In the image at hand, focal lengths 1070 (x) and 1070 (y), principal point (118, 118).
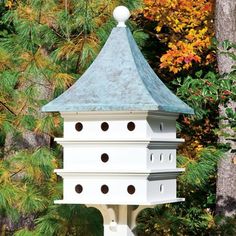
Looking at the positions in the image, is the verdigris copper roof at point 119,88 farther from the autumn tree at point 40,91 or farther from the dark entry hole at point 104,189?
the autumn tree at point 40,91

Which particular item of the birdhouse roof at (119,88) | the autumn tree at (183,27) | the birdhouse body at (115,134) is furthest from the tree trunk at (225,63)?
the birdhouse body at (115,134)

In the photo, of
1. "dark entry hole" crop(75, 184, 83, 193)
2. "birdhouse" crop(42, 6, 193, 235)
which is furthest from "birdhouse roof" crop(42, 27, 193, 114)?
"dark entry hole" crop(75, 184, 83, 193)

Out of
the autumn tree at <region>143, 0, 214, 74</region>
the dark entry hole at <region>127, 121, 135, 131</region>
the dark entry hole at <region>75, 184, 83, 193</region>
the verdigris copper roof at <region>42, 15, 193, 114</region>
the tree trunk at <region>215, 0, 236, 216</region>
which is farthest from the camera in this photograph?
the autumn tree at <region>143, 0, 214, 74</region>

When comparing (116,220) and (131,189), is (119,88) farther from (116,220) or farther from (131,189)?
(116,220)

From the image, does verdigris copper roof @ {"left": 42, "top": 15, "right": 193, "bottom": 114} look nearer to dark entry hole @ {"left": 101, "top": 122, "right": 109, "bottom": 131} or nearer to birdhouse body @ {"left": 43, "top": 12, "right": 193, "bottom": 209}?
birdhouse body @ {"left": 43, "top": 12, "right": 193, "bottom": 209}

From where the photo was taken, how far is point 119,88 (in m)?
6.90

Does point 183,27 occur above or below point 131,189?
above

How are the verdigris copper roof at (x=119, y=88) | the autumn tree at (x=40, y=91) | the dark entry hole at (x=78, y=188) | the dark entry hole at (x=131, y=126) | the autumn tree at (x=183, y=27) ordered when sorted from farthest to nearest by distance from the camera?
the autumn tree at (x=183, y=27), the autumn tree at (x=40, y=91), the dark entry hole at (x=78, y=188), the dark entry hole at (x=131, y=126), the verdigris copper roof at (x=119, y=88)

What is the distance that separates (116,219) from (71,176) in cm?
45

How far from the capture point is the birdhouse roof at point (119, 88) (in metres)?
6.79

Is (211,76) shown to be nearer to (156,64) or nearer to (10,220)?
(10,220)

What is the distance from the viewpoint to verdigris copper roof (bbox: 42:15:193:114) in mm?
6789

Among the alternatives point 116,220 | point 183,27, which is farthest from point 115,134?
point 183,27

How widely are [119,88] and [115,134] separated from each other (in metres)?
0.30
